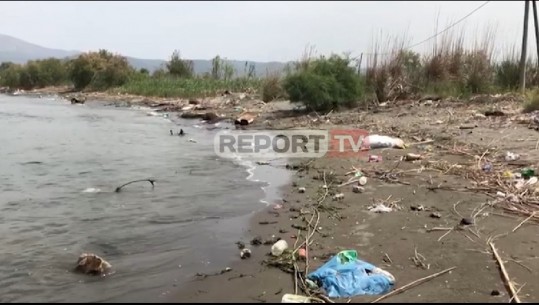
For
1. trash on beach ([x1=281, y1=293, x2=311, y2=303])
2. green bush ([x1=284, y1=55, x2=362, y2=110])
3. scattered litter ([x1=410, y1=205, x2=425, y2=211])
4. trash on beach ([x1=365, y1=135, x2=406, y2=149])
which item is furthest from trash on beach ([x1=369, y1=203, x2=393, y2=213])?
green bush ([x1=284, y1=55, x2=362, y2=110])

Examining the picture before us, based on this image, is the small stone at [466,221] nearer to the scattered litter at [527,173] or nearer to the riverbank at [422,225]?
the riverbank at [422,225]

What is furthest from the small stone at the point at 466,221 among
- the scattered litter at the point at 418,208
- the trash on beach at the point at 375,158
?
the trash on beach at the point at 375,158

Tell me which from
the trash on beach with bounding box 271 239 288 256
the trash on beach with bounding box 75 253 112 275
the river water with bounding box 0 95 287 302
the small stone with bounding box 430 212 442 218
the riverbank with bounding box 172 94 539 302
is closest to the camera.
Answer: the riverbank with bounding box 172 94 539 302

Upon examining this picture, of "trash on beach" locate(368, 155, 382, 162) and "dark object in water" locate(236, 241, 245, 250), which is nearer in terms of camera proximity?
"dark object in water" locate(236, 241, 245, 250)

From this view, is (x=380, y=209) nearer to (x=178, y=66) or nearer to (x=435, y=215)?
(x=435, y=215)

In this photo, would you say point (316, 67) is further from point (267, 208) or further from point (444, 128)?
point (267, 208)

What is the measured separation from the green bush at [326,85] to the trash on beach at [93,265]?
1255 centimetres

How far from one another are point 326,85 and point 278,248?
39.7 feet

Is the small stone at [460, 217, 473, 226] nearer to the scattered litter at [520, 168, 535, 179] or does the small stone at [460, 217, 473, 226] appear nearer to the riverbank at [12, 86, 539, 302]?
the riverbank at [12, 86, 539, 302]

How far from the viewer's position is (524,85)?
15.6 metres

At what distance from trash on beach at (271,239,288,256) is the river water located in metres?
0.40

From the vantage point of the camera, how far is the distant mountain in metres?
19.1

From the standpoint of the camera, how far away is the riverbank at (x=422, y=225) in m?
4.06

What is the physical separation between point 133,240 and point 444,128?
807cm
